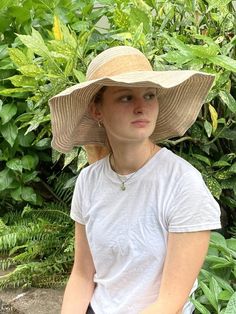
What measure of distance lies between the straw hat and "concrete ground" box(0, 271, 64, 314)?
117cm

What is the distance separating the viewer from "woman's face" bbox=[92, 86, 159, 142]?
1844 millimetres

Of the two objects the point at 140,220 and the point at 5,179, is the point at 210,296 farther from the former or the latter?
the point at 5,179

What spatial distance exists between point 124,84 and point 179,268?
59cm

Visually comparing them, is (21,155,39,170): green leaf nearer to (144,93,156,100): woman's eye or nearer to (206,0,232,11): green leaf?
(206,0,232,11): green leaf

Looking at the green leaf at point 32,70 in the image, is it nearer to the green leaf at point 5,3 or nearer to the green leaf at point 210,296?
the green leaf at point 5,3

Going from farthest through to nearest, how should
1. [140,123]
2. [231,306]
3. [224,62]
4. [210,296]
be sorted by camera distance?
[224,62]
[210,296]
[231,306]
[140,123]

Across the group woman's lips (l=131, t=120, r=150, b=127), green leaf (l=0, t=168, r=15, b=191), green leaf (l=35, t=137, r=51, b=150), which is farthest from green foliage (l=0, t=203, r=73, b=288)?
woman's lips (l=131, t=120, r=150, b=127)

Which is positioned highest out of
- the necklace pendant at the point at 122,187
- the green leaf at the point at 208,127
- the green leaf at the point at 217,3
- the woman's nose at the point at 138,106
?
the green leaf at the point at 217,3

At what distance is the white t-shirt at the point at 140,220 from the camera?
5.98 ft

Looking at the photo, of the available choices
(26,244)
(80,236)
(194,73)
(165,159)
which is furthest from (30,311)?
(194,73)

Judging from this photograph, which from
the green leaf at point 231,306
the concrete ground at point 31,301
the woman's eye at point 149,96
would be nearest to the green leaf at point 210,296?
the green leaf at point 231,306

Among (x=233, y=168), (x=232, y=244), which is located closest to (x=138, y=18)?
(x=233, y=168)

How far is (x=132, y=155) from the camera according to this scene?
6.45 ft

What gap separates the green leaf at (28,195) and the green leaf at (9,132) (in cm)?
37
